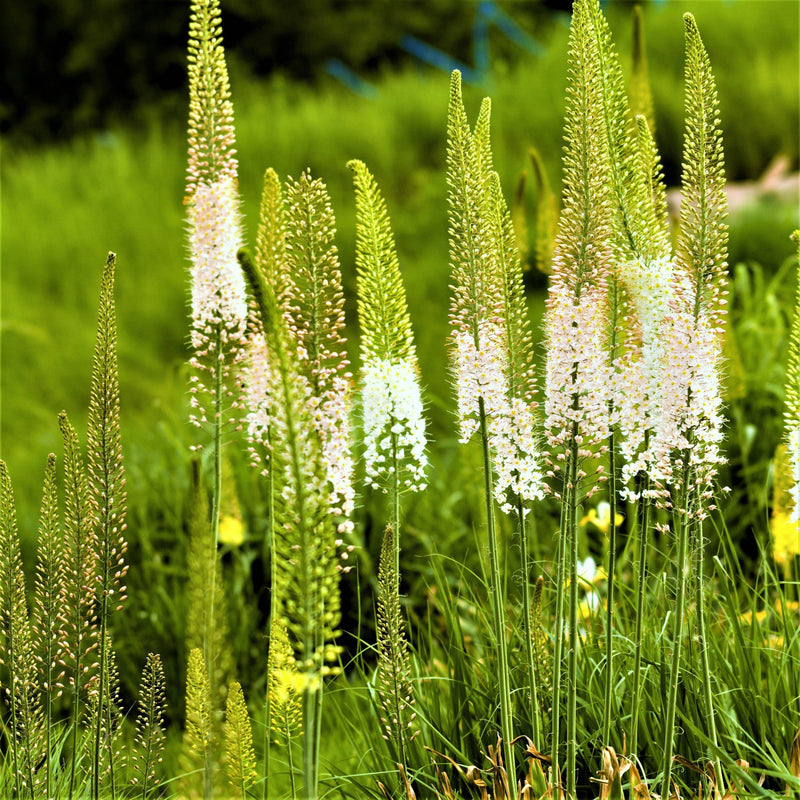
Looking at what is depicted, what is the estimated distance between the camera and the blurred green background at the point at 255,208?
18.2ft

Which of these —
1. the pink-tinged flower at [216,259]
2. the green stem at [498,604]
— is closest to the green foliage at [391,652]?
the green stem at [498,604]

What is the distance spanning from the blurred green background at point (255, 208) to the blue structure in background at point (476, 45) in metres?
0.29

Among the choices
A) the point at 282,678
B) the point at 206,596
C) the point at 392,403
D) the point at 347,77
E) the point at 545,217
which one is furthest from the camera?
the point at 347,77

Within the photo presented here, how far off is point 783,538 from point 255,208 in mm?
7247

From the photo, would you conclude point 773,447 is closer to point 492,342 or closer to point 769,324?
point 769,324

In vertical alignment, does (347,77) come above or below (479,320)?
above

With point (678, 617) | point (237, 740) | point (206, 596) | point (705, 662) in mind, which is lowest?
point (237, 740)

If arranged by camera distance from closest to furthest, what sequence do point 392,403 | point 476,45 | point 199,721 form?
1. point 199,721
2. point 392,403
3. point 476,45

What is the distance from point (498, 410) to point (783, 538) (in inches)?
78.6

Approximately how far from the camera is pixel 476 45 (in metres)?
16.6

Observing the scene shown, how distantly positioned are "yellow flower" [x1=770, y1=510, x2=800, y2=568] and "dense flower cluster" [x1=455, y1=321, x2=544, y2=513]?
151cm

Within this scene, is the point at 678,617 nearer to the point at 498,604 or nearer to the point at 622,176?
the point at 498,604

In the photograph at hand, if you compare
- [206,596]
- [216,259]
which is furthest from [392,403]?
[206,596]

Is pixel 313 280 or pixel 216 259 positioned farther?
pixel 216 259
